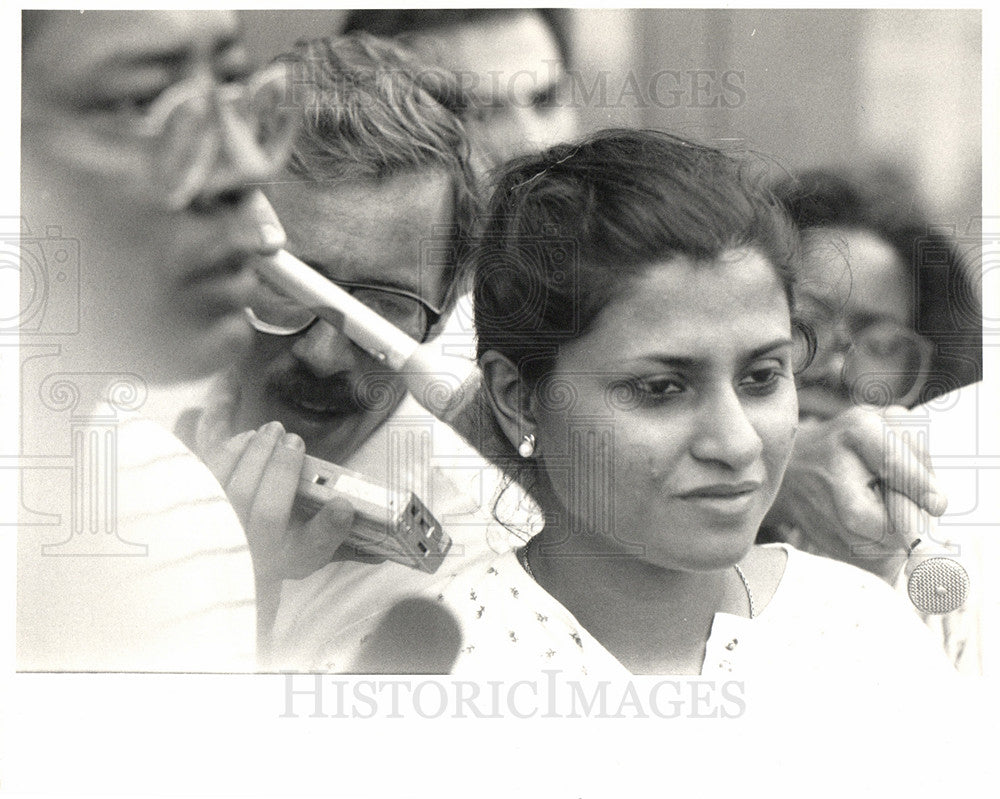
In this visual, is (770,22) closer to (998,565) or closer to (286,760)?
(998,565)

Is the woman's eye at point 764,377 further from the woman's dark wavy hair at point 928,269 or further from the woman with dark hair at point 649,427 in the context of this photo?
the woman's dark wavy hair at point 928,269

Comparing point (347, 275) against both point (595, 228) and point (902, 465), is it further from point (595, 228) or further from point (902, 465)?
point (902, 465)

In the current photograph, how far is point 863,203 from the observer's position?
8.97 ft

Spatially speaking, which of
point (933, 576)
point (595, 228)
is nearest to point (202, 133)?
point (595, 228)

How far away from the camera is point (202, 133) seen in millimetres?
2742

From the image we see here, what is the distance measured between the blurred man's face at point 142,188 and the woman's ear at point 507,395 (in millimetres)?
600

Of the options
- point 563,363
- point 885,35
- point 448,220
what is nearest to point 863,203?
point 885,35

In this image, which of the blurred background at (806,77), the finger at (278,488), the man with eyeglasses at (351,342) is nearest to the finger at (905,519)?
the blurred background at (806,77)

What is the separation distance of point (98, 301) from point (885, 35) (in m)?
2.05

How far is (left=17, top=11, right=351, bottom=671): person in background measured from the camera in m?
2.74

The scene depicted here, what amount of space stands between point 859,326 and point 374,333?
3.87 ft

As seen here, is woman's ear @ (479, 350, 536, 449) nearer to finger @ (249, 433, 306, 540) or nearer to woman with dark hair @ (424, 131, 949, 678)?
woman with dark hair @ (424, 131, 949, 678)

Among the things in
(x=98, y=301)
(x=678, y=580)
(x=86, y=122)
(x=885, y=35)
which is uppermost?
(x=885, y=35)

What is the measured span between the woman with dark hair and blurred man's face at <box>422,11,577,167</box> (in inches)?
2.8
